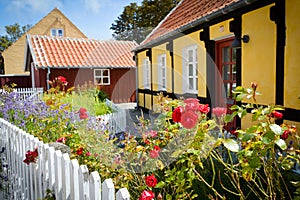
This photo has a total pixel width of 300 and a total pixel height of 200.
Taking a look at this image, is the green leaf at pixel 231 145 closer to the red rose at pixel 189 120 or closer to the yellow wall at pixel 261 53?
the red rose at pixel 189 120

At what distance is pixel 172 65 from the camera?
348 inches

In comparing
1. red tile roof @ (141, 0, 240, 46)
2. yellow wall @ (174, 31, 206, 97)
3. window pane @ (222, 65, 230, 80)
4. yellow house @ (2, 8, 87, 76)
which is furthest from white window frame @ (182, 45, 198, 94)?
yellow house @ (2, 8, 87, 76)

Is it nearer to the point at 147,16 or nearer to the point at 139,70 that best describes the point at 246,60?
the point at 139,70

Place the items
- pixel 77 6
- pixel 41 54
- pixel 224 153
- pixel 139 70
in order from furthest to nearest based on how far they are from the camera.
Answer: pixel 41 54 < pixel 139 70 < pixel 77 6 < pixel 224 153

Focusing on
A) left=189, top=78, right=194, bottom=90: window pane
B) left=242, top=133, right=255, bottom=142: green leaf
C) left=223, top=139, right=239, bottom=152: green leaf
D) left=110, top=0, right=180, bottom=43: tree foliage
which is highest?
left=110, top=0, right=180, bottom=43: tree foliage

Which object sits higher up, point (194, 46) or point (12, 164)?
point (194, 46)

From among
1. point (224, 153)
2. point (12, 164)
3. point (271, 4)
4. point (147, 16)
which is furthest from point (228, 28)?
point (147, 16)

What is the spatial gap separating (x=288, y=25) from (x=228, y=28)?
1.69m

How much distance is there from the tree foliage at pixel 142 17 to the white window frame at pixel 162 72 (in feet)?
47.5

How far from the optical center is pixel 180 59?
829 centimetres

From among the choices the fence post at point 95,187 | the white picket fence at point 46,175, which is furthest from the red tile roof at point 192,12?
the fence post at point 95,187

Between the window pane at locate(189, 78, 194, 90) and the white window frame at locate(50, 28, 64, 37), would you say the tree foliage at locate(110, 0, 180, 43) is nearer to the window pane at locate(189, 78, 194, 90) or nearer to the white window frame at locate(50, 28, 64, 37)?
the white window frame at locate(50, 28, 64, 37)

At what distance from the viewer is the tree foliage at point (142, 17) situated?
26.9 metres

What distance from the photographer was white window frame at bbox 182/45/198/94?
7508 millimetres
